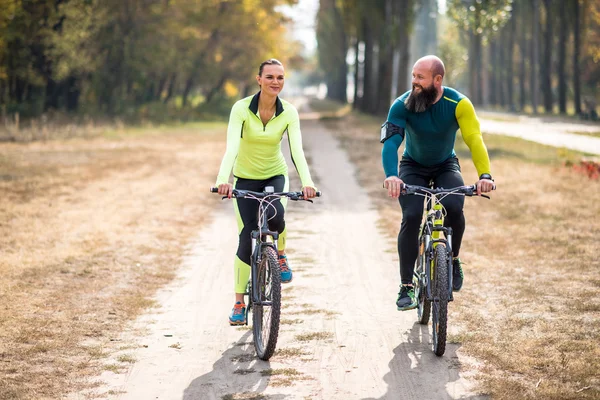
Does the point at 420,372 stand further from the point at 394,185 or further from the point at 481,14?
the point at 481,14

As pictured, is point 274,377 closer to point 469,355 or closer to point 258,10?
point 469,355

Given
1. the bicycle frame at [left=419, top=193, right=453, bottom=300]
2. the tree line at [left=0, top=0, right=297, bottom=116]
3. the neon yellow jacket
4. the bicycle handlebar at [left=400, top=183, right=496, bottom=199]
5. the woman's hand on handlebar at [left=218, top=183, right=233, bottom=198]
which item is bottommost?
the bicycle frame at [left=419, top=193, right=453, bottom=300]

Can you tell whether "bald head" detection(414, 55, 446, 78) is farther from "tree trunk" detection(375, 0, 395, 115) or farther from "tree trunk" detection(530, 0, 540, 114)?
"tree trunk" detection(530, 0, 540, 114)

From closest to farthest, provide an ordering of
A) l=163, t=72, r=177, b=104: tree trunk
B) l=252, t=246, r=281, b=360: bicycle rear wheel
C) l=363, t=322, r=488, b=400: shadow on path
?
l=363, t=322, r=488, b=400: shadow on path, l=252, t=246, r=281, b=360: bicycle rear wheel, l=163, t=72, r=177, b=104: tree trunk

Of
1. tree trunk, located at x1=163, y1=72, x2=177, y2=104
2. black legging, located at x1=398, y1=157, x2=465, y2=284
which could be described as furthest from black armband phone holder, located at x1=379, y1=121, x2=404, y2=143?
tree trunk, located at x1=163, y1=72, x2=177, y2=104

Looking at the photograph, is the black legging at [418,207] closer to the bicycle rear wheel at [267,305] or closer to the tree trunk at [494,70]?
the bicycle rear wheel at [267,305]

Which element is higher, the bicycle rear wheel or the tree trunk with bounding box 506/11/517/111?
the tree trunk with bounding box 506/11/517/111

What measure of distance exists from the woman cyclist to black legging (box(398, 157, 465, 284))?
832 mm

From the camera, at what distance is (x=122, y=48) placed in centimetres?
4238

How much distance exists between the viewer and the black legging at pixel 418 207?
20.9 ft

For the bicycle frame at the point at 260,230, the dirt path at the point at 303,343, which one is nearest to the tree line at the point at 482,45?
the dirt path at the point at 303,343

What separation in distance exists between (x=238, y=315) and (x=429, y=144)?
1951 mm

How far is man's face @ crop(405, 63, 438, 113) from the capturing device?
20.2 ft

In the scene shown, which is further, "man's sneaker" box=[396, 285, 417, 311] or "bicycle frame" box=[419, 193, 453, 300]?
"man's sneaker" box=[396, 285, 417, 311]
